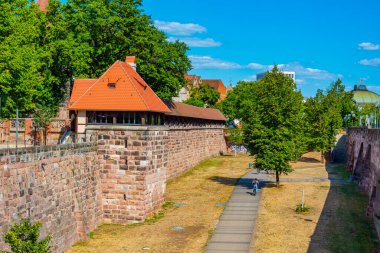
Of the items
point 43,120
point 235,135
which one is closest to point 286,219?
point 43,120

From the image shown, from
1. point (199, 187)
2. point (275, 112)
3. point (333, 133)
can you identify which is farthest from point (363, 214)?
point (333, 133)

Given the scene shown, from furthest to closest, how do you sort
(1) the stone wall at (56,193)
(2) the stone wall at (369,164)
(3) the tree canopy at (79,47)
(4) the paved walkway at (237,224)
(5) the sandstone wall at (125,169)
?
1. (3) the tree canopy at (79,47)
2. (2) the stone wall at (369,164)
3. (5) the sandstone wall at (125,169)
4. (4) the paved walkway at (237,224)
5. (1) the stone wall at (56,193)

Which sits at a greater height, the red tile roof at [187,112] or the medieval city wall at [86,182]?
the red tile roof at [187,112]

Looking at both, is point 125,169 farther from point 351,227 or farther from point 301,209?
point 351,227

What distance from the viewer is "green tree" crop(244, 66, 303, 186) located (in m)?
38.0

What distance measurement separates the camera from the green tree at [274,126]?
1496 inches

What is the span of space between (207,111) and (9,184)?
163 ft

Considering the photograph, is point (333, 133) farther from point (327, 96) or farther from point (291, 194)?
point (291, 194)

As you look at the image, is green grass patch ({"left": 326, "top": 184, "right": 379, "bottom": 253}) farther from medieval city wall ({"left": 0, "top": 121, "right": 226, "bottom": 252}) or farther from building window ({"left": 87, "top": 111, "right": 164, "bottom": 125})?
building window ({"left": 87, "top": 111, "right": 164, "bottom": 125})

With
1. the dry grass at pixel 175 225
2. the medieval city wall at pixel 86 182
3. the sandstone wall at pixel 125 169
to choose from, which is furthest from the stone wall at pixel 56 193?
the dry grass at pixel 175 225

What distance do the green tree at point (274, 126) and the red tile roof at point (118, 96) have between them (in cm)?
1229

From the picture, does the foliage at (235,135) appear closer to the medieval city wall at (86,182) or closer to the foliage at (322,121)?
the foliage at (322,121)

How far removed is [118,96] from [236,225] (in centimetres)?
1118

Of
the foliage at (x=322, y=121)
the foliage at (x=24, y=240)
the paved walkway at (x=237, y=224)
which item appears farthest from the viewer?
the foliage at (x=322, y=121)
